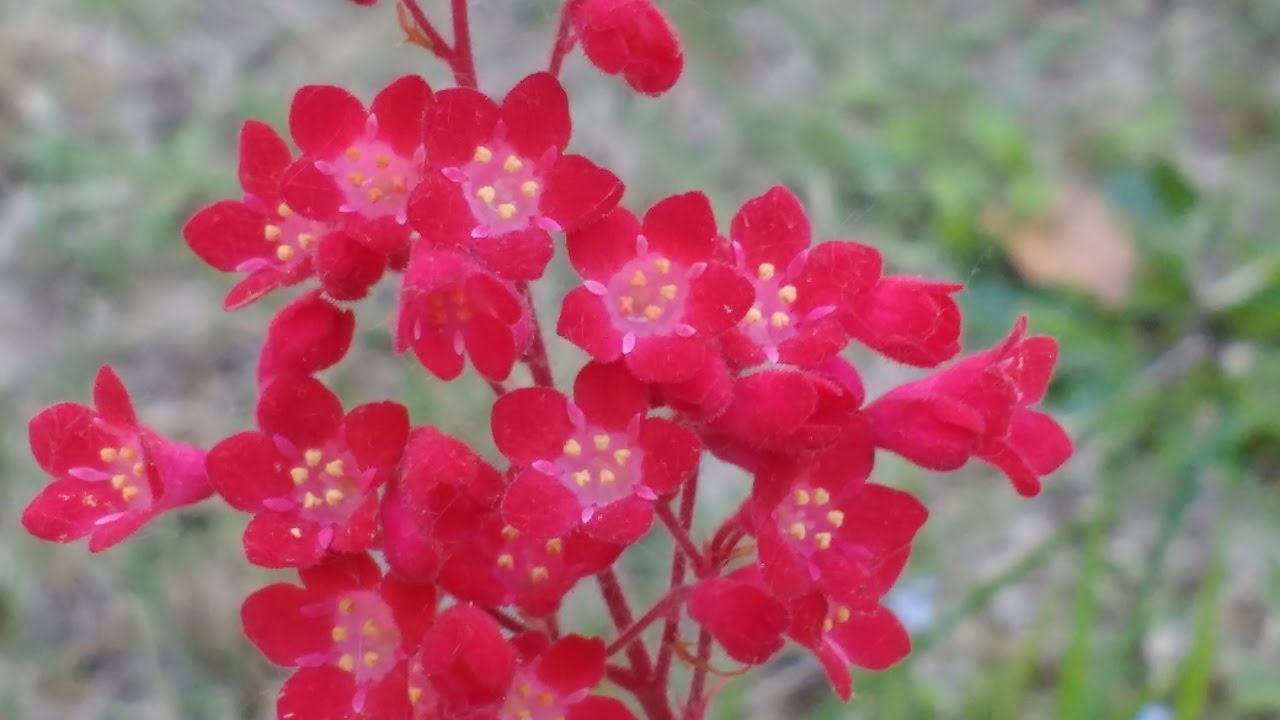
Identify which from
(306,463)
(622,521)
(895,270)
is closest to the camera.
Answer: (622,521)

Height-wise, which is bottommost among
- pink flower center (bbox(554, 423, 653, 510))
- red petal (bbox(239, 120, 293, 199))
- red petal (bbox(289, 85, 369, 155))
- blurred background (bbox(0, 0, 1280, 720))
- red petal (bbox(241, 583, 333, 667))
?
blurred background (bbox(0, 0, 1280, 720))

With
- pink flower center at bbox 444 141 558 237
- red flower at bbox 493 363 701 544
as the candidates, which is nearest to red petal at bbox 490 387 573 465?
red flower at bbox 493 363 701 544

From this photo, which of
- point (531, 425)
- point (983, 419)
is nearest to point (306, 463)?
point (531, 425)

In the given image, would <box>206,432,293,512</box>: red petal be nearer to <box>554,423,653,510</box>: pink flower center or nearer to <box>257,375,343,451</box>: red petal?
<box>257,375,343,451</box>: red petal

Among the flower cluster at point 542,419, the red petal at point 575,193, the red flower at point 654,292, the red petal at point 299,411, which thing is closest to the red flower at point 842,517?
the flower cluster at point 542,419

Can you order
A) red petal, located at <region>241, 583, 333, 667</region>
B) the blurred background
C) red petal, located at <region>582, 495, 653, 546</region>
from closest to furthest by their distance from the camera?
red petal, located at <region>582, 495, 653, 546</region>, red petal, located at <region>241, 583, 333, 667</region>, the blurred background

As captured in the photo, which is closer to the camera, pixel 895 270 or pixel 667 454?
pixel 667 454

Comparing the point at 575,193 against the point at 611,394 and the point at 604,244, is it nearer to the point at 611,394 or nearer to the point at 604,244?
the point at 604,244
